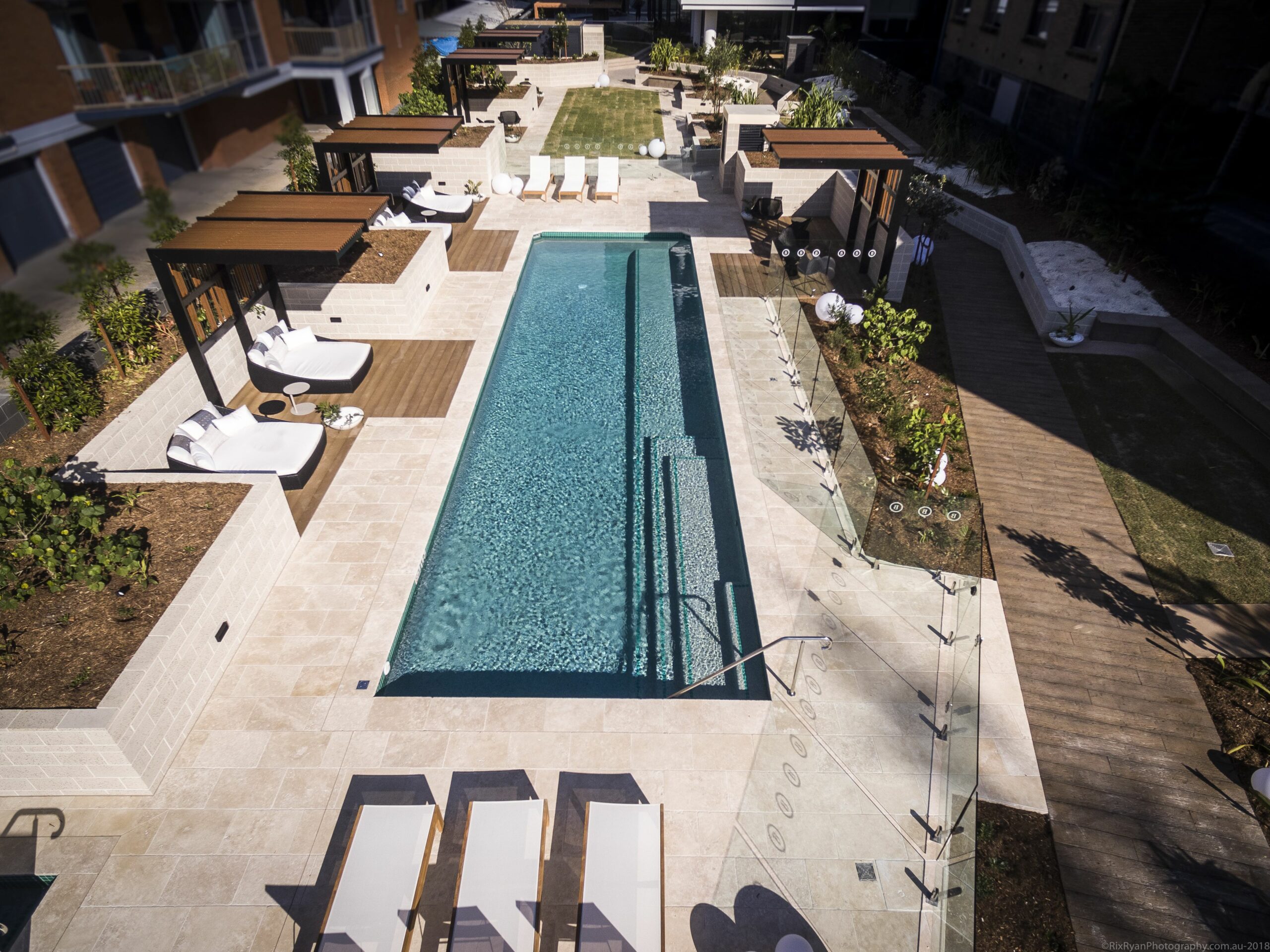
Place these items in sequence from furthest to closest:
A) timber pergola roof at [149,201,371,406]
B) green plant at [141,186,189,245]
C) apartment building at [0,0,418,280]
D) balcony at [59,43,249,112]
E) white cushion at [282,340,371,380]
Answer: balcony at [59,43,249,112], apartment building at [0,0,418,280], white cushion at [282,340,371,380], green plant at [141,186,189,245], timber pergola roof at [149,201,371,406]

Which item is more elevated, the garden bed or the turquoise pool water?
the garden bed

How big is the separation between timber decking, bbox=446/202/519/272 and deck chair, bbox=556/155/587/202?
3235mm

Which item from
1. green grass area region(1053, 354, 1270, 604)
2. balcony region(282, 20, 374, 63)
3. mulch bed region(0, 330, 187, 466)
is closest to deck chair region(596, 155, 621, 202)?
mulch bed region(0, 330, 187, 466)

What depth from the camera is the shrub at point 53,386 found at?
30.9 feet

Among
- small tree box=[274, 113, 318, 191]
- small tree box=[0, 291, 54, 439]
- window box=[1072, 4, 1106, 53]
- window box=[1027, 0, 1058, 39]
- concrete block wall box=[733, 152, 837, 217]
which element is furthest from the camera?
window box=[1027, 0, 1058, 39]

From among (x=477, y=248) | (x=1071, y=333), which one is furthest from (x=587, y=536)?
(x=1071, y=333)

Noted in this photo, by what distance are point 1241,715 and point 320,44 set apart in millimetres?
36083

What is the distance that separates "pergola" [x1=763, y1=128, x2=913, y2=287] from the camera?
50.3 ft

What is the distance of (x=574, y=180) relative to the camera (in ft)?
73.4

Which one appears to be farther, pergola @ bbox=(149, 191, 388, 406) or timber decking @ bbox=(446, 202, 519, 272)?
timber decking @ bbox=(446, 202, 519, 272)

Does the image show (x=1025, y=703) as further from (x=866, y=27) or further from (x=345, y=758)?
(x=866, y=27)

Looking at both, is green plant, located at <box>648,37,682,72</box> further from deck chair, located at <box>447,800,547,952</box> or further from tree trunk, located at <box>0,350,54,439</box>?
deck chair, located at <box>447,800,547,952</box>

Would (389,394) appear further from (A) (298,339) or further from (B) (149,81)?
(B) (149,81)

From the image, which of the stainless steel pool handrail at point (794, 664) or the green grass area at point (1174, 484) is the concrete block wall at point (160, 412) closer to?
the stainless steel pool handrail at point (794, 664)
